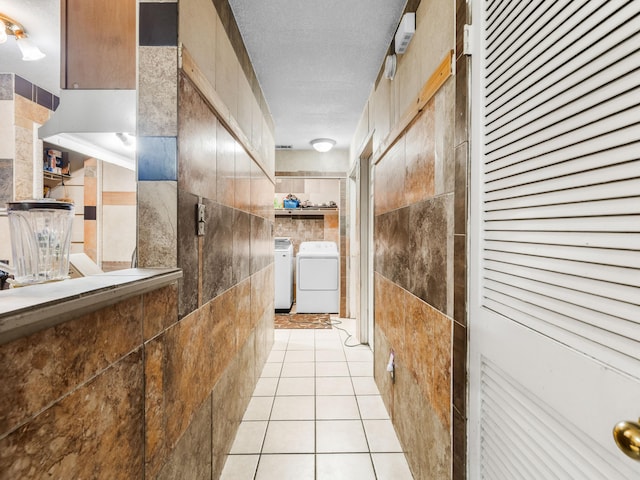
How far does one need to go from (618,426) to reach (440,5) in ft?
4.70

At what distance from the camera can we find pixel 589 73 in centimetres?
59

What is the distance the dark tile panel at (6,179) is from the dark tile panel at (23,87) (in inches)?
19.1

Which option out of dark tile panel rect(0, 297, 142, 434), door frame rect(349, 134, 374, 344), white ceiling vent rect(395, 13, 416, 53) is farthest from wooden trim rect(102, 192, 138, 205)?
door frame rect(349, 134, 374, 344)

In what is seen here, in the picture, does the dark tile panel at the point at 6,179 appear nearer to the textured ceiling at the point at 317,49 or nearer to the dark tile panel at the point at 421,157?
the textured ceiling at the point at 317,49

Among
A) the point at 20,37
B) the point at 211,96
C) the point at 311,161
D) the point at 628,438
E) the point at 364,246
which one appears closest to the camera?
the point at 628,438

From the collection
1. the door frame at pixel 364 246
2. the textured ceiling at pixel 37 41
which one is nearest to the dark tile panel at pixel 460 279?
the textured ceiling at pixel 37 41

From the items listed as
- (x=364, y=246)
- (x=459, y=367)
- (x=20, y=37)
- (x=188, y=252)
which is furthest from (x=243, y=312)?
(x=20, y=37)

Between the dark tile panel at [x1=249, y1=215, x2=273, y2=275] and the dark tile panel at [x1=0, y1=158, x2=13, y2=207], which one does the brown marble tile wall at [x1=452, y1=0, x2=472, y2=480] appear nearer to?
the dark tile panel at [x1=249, y1=215, x2=273, y2=275]

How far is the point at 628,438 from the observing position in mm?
483

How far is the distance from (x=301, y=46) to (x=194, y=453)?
7.49 feet

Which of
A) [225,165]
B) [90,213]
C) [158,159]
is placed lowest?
[90,213]

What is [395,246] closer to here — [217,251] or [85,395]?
[217,251]

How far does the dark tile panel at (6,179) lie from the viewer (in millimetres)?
2322

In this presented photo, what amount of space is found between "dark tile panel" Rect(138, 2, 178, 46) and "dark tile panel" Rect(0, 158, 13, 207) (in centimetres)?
209
